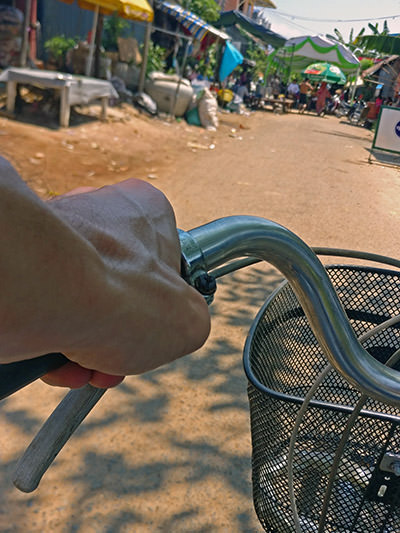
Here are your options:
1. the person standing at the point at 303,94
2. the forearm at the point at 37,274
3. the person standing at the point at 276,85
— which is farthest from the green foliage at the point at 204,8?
the forearm at the point at 37,274

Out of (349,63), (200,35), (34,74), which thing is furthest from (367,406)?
(349,63)

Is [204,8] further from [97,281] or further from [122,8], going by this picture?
[97,281]

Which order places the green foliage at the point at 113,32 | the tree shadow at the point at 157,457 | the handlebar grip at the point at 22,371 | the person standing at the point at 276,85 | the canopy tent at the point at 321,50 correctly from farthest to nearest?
the person standing at the point at 276,85
the canopy tent at the point at 321,50
the green foliage at the point at 113,32
the tree shadow at the point at 157,457
the handlebar grip at the point at 22,371

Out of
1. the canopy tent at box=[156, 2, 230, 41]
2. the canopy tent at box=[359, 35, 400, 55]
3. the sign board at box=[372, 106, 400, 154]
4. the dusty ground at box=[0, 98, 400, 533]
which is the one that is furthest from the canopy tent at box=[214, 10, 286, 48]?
the dusty ground at box=[0, 98, 400, 533]

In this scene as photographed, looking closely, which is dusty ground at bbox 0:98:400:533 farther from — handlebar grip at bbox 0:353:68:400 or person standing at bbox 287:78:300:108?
person standing at bbox 287:78:300:108

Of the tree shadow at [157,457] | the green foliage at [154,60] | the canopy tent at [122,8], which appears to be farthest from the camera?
the green foliage at [154,60]

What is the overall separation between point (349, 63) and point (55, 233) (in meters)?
27.5

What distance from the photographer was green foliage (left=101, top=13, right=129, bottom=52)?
14742 millimetres

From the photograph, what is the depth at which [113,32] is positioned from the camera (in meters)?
14.8

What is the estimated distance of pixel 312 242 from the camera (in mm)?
5441

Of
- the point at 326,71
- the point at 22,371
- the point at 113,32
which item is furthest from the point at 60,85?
the point at 326,71

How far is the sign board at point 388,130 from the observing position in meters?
9.98

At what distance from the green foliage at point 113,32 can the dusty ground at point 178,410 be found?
26.3ft

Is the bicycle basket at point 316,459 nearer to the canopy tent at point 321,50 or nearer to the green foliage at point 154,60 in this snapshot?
the green foliage at point 154,60
